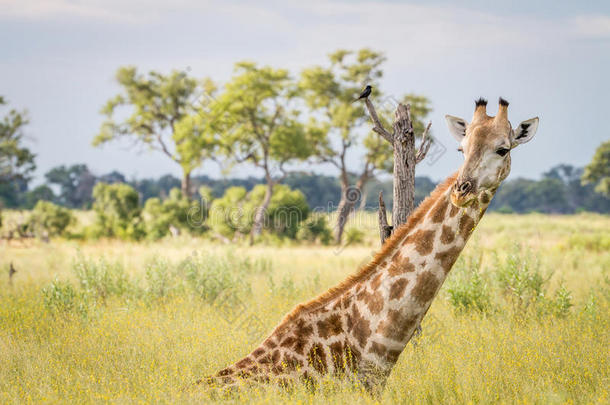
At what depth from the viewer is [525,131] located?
4484mm

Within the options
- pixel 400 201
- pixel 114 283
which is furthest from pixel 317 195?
pixel 400 201

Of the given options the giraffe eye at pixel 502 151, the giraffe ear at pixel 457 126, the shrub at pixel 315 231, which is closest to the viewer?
the giraffe eye at pixel 502 151

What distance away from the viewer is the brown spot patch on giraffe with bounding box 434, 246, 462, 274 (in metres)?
4.34

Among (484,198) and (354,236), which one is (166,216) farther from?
(484,198)

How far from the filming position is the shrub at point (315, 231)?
29438 mm

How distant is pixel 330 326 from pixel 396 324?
0.62m

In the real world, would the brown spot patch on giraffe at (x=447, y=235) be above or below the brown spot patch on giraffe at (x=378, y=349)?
above

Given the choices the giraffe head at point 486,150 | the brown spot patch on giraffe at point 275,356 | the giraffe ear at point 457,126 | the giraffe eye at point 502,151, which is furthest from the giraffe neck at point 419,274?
the brown spot patch on giraffe at point 275,356

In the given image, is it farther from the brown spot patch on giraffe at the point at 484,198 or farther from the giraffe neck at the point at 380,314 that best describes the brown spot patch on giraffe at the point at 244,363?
the brown spot patch on giraffe at the point at 484,198

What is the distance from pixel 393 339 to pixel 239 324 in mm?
4557

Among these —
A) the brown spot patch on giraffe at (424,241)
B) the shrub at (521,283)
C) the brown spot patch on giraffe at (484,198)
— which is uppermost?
the brown spot patch on giraffe at (484,198)

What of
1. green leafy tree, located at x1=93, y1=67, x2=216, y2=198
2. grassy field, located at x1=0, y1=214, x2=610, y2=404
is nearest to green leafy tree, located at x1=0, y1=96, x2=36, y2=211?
green leafy tree, located at x1=93, y1=67, x2=216, y2=198

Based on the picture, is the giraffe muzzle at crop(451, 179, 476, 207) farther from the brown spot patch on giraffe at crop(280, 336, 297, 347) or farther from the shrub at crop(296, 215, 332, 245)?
the shrub at crop(296, 215, 332, 245)

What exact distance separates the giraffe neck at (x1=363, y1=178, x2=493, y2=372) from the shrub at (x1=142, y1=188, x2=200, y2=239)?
2552 centimetres
